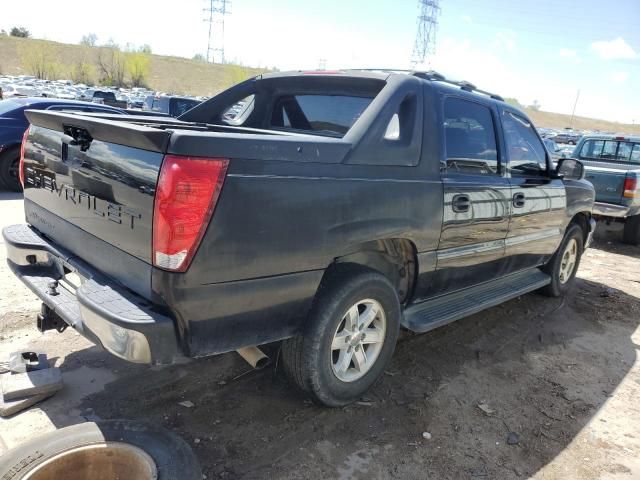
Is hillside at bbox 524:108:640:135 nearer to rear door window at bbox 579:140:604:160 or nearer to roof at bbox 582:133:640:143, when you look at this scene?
rear door window at bbox 579:140:604:160

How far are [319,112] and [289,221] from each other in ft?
5.25

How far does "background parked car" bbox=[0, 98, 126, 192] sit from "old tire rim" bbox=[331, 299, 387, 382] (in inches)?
288

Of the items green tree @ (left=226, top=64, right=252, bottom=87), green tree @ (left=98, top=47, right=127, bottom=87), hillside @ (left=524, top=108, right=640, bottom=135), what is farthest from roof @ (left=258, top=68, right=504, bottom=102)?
hillside @ (left=524, top=108, right=640, bottom=135)

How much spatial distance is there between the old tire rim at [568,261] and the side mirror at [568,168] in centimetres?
104

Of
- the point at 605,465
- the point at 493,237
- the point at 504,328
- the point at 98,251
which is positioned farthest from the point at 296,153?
the point at 504,328

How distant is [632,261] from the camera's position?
8258mm

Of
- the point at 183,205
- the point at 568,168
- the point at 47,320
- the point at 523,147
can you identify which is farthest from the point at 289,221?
the point at 568,168

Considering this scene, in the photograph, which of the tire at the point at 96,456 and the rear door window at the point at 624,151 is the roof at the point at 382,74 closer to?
the tire at the point at 96,456

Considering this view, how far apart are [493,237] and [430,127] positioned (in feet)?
3.89

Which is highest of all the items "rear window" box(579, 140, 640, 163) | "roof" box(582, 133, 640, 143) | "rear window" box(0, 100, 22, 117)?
"roof" box(582, 133, 640, 143)

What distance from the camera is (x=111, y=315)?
2180 mm

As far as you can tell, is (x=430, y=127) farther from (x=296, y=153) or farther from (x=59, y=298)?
(x=59, y=298)

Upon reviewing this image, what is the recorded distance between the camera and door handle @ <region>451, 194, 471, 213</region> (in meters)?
3.51

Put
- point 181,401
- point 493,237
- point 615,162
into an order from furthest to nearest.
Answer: point 615,162, point 493,237, point 181,401
